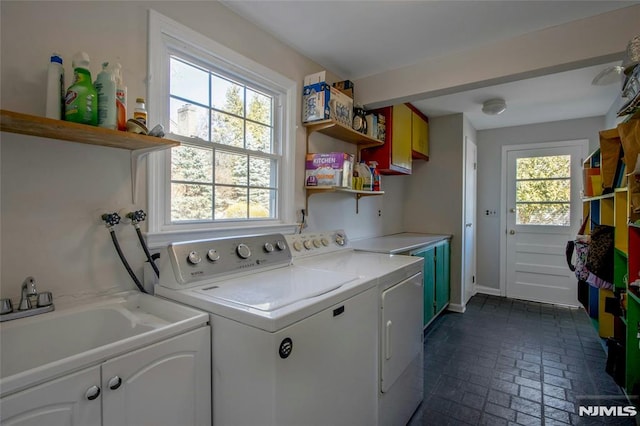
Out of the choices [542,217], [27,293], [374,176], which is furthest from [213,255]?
[542,217]

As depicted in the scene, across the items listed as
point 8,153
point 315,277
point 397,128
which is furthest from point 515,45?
point 8,153

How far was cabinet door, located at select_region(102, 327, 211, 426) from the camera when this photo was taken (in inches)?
35.1

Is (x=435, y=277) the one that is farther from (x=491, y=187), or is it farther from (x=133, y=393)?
(x=133, y=393)

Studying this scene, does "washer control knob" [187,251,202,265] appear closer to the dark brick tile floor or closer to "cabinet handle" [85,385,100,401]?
"cabinet handle" [85,385,100,401]

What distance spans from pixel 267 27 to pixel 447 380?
2.71 metres

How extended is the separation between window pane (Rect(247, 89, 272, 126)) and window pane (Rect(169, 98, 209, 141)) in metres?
0.34

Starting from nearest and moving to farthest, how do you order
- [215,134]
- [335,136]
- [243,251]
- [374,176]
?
[243,251] < [215,134] < [335,136] < [374,176]

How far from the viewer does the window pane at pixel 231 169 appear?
1.82 metres

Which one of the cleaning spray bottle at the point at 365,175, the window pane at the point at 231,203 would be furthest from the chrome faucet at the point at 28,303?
the cleaning spray bottle at the point at 365,175

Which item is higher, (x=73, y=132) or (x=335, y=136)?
(x=335, y=136)

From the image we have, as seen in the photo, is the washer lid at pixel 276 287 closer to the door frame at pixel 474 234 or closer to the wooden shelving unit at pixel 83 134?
the wooden shelving unit at pixel 83 134

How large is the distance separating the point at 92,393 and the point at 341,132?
2115 millimetres

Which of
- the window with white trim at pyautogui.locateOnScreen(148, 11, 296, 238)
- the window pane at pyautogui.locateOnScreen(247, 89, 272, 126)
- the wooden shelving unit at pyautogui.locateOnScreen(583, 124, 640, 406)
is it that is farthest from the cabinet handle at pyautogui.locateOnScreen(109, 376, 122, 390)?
the wooden shelving unit at pyautogui.locateOnScreen(583, 124, 640, 406)

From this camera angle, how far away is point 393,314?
164 centimetres
